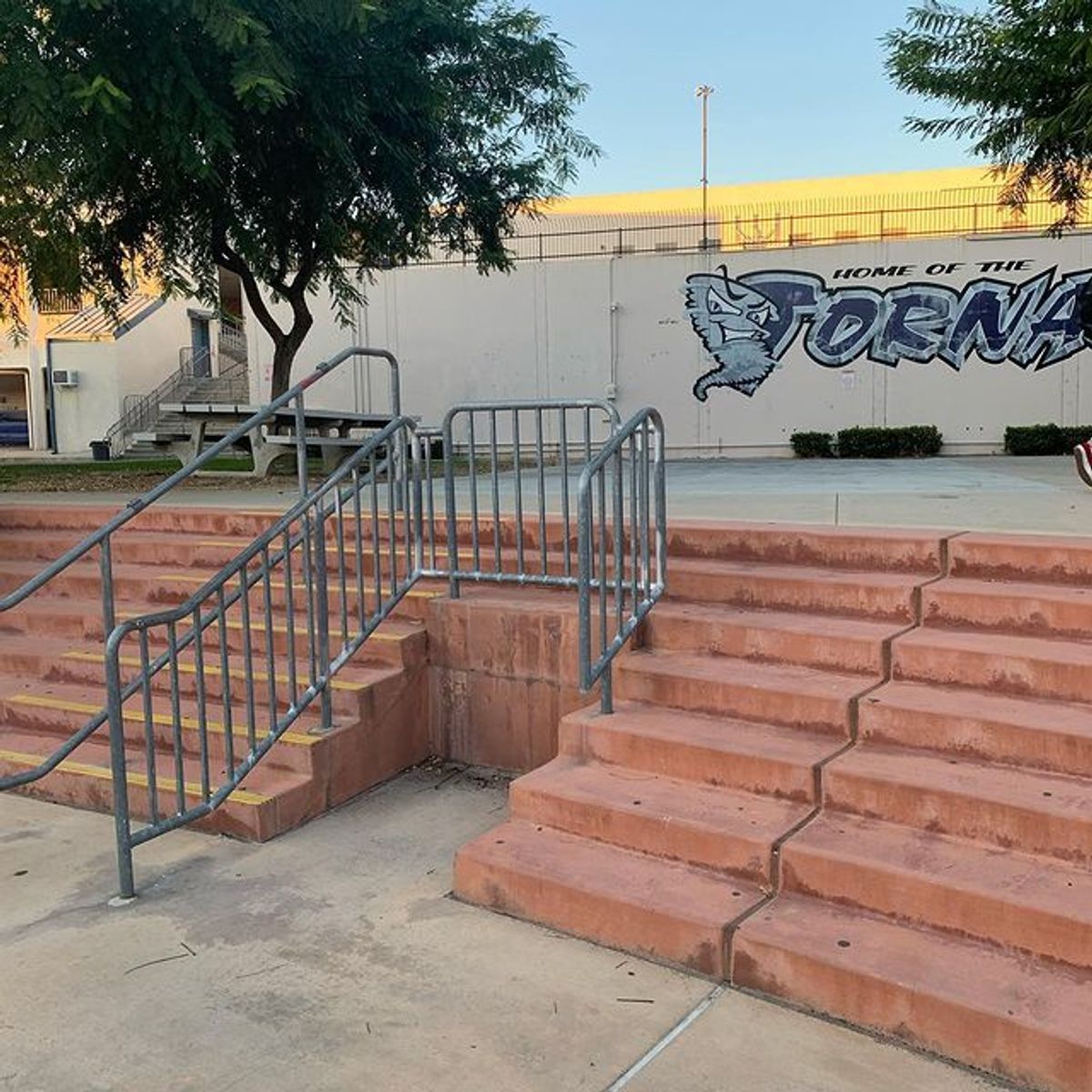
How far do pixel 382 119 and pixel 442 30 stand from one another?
1.21 m

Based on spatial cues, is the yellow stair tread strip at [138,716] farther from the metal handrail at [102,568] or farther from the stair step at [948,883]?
the stair step at [948,883]

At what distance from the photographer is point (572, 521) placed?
6117 mm

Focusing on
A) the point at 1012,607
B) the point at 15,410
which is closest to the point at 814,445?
the point at 1012,607

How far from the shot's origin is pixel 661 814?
3.76 metres

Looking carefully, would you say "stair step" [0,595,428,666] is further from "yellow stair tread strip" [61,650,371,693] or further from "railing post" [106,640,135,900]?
"railing post" [106,640,135,900]

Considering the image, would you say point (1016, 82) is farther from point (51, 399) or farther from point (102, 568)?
point (51, 399)

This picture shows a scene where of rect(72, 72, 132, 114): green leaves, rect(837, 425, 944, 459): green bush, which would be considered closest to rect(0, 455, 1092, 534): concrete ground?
rect(72, 72, 132, 114): green leaves

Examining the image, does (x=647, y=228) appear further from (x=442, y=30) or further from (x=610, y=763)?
(x=610, y=763)

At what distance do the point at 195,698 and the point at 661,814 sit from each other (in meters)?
2.80

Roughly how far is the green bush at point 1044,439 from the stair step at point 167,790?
14922mm

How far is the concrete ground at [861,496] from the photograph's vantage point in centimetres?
608

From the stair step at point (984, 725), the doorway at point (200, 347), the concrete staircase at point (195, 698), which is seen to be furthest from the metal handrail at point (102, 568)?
the doorway at point (200, 347)

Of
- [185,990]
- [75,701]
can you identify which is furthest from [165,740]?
[185,990]

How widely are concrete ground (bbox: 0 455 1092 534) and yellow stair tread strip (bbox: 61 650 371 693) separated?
74.5 inches
